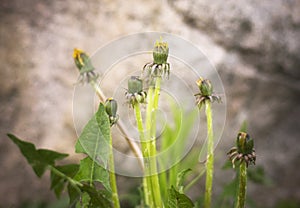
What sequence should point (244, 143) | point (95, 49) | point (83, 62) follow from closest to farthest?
point (244, 143) → point (83, 62) → point (95, 49)

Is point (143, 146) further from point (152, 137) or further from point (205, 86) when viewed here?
point (205, 86)

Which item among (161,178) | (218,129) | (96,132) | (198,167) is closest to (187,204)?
(96,132)

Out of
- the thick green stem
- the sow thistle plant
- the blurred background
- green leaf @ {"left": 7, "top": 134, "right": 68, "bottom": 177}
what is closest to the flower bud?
the sow thistle plant

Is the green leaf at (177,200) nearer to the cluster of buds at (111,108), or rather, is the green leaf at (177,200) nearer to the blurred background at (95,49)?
the cluster of buds at (111,108)

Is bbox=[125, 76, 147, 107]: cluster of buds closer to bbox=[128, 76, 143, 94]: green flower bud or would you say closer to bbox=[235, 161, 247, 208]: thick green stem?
bbox=[128, 76, 143, 94]: green flower bud

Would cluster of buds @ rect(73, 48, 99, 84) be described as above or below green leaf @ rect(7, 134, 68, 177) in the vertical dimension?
above

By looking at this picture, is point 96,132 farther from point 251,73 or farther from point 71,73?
point 251,73

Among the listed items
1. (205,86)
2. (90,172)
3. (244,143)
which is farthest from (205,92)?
(90,172)
